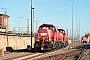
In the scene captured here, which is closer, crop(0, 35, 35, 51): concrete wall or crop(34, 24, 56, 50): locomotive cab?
crop(34, 24, 56, 50): locomotive cab

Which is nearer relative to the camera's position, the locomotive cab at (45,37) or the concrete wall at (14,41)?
the locomotive cab at (45,37)

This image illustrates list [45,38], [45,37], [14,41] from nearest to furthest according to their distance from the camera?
[45,38]
[45,37]
[14,41]

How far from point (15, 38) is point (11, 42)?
2.19m

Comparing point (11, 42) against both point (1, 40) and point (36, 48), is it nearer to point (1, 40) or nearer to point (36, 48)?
point (1, 40)

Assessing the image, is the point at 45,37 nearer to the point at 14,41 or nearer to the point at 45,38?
the point at 45,38

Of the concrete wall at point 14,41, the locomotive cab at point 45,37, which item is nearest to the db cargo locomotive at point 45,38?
the locomotive cab at point 45,37

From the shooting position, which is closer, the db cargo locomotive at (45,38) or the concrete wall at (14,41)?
the db cargo locomotive at (45,38)

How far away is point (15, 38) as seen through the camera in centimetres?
4025

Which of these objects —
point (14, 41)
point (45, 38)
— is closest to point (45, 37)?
point (45, 38)

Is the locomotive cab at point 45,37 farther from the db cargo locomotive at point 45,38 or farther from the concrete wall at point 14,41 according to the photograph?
the concrete wall at point 14,41

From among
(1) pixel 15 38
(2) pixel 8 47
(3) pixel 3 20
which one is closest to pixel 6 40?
(2) pixel 8 47

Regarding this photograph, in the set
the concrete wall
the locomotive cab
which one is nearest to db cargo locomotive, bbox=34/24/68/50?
the locomotive cab

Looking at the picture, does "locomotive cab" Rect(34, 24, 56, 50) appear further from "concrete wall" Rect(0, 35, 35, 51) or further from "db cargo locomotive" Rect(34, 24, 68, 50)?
"concrete wall" Rect(0, 35, 35, 51)

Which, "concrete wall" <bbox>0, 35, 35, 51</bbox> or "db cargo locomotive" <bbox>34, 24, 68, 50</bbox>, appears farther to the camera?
"concrete wall" <bbox>0, 35, 35, 51</bbox>
